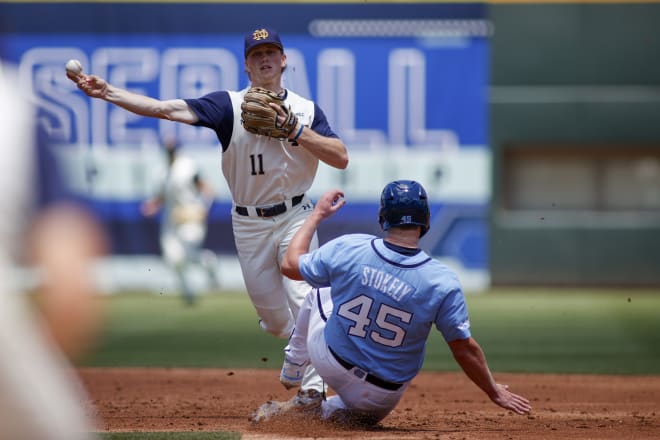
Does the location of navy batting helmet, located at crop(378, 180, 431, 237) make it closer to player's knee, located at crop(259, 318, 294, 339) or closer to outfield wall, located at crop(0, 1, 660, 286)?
player's knee, located at crop(259, 318, 294, 339)

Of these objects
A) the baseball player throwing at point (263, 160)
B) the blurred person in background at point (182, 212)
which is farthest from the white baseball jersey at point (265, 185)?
the blurred person in background at point (182, 212)

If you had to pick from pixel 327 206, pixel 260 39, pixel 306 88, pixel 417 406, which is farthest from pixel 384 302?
pixel 306 88

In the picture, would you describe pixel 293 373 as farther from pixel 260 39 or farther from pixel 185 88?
pixel 185 88

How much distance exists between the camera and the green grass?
8.84 meters

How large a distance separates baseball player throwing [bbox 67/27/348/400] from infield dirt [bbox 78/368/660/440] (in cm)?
78

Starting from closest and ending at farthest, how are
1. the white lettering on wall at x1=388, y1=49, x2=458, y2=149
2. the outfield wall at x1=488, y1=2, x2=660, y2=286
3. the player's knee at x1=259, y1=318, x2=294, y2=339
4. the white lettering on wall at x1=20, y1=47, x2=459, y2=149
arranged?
the player's knee at x1=259, y1=318, x2=294, y2=339
the white lettering on wall at x1=20, y1=47, x2=459, y2=149
the white lettering on wall at x1=388, y1=49, x2=458, y2=149
the outfield wall at x1=488, y1=2, x2=660, y2=286

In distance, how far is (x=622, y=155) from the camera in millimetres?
16016

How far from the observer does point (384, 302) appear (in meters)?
4.62

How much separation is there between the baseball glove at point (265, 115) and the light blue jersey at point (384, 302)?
31.1 inches

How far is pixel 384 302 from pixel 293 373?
97cm

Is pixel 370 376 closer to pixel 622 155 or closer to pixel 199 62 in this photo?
pixel 199 62

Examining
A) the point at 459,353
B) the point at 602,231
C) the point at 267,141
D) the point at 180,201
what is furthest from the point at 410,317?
the point at 602,231

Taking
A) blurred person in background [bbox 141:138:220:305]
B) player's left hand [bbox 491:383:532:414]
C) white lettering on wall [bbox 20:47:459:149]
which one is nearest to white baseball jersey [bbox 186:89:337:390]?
player's left hand [bbox 491:383:532:414]

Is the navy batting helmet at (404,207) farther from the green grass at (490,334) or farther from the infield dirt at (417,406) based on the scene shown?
the green grass at (490,334)
